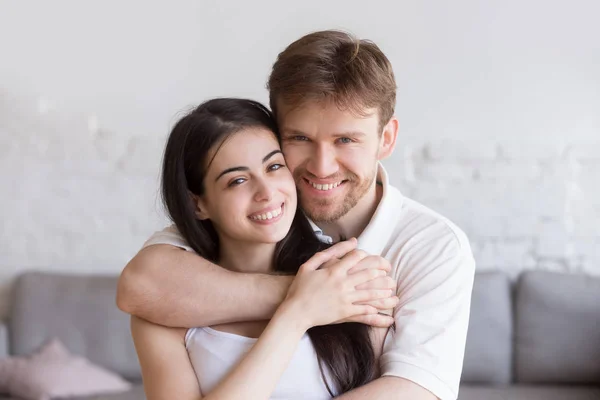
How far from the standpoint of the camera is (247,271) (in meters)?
1.86

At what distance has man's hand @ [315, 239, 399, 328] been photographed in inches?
65.8

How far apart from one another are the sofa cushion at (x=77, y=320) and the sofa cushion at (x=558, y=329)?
169 centimetres

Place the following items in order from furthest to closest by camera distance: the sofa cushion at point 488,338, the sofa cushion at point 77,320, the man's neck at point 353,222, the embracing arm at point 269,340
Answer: the sofa cushion at point 77,320
the sofa cushion at point 488,338
the man's neck at point 353,222
the embracing arm at point 269,340

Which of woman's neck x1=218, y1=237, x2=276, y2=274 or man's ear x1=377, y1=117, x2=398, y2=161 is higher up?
man's ear x1=377, y1=117, x2=398, y2=161

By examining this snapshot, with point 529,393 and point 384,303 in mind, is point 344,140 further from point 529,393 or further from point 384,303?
point 529,393

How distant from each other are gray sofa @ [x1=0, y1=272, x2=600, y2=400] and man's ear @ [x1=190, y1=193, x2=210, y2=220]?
177cm

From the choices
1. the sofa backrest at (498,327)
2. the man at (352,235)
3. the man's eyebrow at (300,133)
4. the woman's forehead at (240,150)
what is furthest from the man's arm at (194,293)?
the sofa backrest at (498,327)

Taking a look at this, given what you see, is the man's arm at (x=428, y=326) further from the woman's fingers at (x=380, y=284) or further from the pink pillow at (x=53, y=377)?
the pink pillow at (x=53, y=377)

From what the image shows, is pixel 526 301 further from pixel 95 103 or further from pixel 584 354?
pixel 95 103

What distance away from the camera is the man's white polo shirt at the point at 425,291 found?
1.66m

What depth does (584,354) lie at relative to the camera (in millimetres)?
3352

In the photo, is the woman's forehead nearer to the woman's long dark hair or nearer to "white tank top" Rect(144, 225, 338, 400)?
the woman's long dark hair

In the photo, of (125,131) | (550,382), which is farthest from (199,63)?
(550,382)

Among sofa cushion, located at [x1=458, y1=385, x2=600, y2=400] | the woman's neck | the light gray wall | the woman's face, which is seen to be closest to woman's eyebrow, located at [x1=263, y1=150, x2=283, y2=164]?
the woman's face
